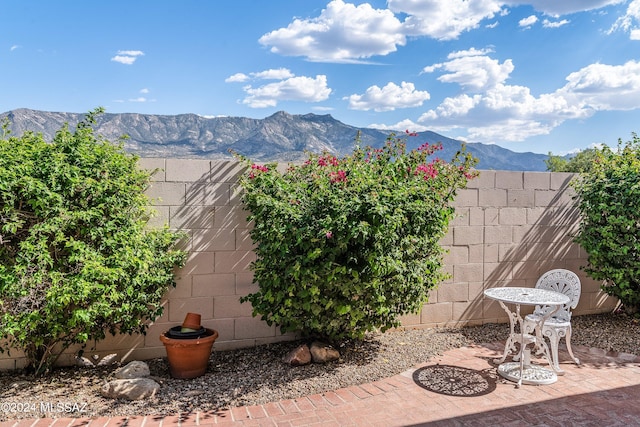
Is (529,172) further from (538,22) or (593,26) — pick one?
(538,22)

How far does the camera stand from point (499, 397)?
11.2ft

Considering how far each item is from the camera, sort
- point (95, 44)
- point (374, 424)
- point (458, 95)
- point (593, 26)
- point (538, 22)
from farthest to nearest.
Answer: point (458, 95) → point (95, 44) → point (538, 22) → point (593, 26) → point (374, 424)

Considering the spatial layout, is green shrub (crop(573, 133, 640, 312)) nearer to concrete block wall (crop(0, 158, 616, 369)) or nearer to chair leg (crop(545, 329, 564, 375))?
concrete block wall (crop(0, 158, 616, 369))

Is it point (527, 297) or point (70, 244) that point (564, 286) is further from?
point (70, 244)

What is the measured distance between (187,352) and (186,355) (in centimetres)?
3

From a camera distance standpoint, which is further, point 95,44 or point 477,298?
point 95,44

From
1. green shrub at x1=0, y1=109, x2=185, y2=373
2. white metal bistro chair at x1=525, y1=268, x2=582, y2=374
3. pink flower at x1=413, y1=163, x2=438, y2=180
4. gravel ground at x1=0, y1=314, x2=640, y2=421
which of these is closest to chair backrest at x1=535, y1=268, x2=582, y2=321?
white metal bistro chair at x1=525, y1=268, x2=582, y2=374

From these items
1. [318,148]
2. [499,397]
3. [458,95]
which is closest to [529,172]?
[318,148]

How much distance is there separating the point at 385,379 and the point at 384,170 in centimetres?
192

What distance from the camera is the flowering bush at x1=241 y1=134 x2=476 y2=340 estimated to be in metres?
3.53

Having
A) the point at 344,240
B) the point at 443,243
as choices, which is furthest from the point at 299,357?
the point at 443,243

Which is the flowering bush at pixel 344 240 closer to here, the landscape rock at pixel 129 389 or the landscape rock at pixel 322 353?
the landscape rock at pixel 322 353

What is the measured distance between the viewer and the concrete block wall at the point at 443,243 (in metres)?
4.37

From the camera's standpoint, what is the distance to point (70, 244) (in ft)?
11.3
